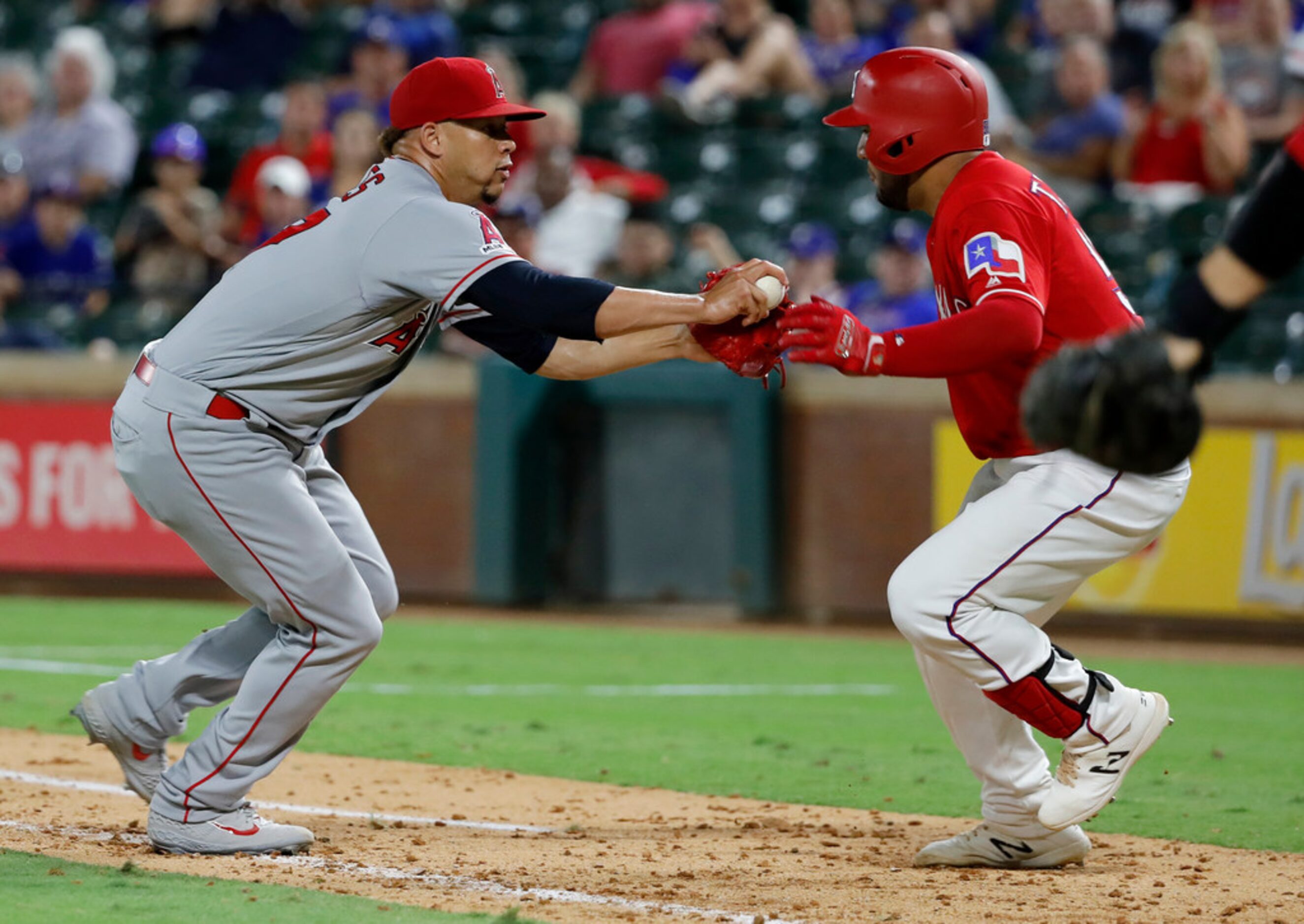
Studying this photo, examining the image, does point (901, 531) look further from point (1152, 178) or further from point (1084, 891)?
point (1084, 891)

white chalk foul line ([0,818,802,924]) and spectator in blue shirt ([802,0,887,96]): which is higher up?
spectator in blue shirt ([802,0,887,96])

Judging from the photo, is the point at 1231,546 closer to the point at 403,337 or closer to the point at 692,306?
the point at 692,306

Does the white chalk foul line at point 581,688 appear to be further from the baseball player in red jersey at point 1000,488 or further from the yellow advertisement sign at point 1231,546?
the baseball player in red jersey at point 1000,488

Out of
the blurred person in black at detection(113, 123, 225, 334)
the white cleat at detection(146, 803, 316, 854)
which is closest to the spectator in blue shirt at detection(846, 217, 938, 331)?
the blurred person in black at detection(113, 123, 225, 334)

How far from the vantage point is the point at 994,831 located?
4684mm

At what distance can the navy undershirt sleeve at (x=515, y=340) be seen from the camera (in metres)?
4.72

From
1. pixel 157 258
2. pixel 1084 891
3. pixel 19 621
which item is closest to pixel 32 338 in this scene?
pixel 157 258

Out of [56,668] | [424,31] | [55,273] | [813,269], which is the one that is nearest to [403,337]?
[56,668]

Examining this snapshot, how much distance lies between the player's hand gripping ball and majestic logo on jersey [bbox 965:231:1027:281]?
359 millimetres

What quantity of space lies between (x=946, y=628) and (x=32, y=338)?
9426 mm

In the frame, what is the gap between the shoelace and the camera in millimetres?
4445

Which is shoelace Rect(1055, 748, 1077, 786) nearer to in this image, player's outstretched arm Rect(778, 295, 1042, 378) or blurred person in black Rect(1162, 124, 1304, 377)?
player's outstretched arm Rect(778, 295, 1042, 378)

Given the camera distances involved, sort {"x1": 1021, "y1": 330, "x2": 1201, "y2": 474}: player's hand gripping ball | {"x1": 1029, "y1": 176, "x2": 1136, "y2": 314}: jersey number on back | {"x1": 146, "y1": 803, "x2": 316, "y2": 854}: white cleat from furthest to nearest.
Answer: {"x1": 146, "y1": 803, "x2": 316, "y2": 854}: white cleat < {"x1": 1029, "y1": 176, "x2": 1136, "y2": 314}: jersey number on back < {"x1": 1021, "y1": 330, "x2": 1201, "y2": 474}: player's hand gripping ball

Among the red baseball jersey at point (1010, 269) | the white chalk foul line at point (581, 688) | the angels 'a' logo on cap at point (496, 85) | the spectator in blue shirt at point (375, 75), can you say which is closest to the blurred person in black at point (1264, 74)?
the white chalk foul line at point (581, 688)
